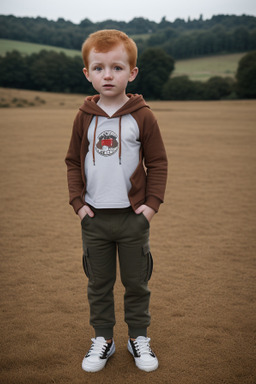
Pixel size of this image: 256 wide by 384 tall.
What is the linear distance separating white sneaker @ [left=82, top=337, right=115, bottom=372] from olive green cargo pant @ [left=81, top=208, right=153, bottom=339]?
52 mm

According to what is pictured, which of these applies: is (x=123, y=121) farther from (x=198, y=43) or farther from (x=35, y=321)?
(x=198, y=43)

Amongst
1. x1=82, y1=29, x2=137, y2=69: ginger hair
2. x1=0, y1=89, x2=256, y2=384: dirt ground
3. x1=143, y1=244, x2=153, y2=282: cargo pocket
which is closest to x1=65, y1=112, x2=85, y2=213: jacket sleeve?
x1=82, y1=29, x2=137, y2=69: ginger hair

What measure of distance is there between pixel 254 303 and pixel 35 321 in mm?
1838

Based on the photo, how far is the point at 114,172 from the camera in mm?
2006

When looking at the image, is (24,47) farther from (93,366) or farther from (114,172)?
(93,366)

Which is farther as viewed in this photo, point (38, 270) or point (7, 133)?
point (7, 133)

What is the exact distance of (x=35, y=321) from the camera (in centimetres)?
278

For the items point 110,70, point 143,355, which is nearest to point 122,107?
point 110,70

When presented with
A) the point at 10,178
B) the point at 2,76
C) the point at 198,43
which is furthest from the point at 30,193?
the point at 198,43

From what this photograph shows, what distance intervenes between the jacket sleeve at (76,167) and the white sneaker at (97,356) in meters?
0.88

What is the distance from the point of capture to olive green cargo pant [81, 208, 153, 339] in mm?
2062

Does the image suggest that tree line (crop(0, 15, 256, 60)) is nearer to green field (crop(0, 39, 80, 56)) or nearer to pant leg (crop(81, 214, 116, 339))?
green field (crop(0, 39, 80, 56))

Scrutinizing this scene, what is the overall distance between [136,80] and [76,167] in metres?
44.7

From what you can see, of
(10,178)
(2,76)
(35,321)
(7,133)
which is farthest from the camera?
(2,76)
